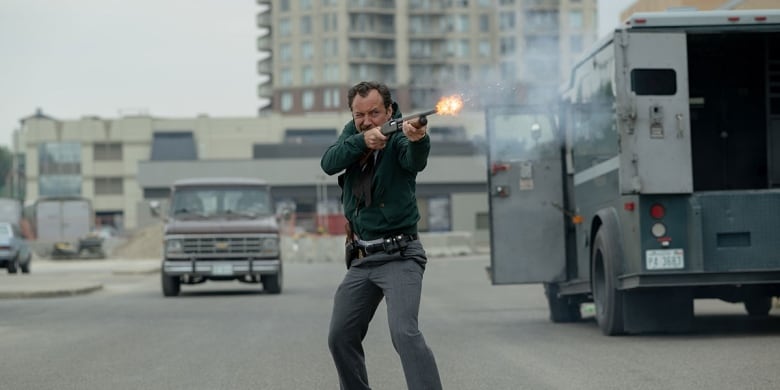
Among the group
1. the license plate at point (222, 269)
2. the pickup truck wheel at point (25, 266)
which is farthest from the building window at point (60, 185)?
the license plate at point (222, 269)

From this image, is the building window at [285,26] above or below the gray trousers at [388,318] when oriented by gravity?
above

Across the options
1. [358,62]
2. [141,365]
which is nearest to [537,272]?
[141,365]

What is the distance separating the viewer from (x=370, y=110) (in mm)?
7012

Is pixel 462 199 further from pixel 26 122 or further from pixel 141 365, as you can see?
pixel 141 365

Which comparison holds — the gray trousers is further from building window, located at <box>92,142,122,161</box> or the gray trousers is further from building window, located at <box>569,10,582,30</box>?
building window, located at <box>92,142,122,161</box>

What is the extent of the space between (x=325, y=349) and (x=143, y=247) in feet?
198

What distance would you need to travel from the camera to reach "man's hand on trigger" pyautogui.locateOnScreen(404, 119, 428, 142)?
6.34 meters

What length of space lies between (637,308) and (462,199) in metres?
79.3

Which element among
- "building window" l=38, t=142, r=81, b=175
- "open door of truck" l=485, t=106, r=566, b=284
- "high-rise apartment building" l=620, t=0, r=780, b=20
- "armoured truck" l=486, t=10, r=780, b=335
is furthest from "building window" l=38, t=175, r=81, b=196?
"open door of truck" l=485, t=106, r=566, b=284

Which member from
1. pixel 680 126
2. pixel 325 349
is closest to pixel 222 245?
pixel 325 349

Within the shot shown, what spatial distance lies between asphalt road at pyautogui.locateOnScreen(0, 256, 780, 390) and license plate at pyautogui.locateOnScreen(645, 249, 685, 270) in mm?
777

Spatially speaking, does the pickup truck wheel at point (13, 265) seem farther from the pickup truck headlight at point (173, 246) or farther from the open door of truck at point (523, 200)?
the open door of truck at point (523, 200)

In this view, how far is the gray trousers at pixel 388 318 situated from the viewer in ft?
21.9

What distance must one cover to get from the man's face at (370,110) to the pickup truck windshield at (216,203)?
18.5 meters
